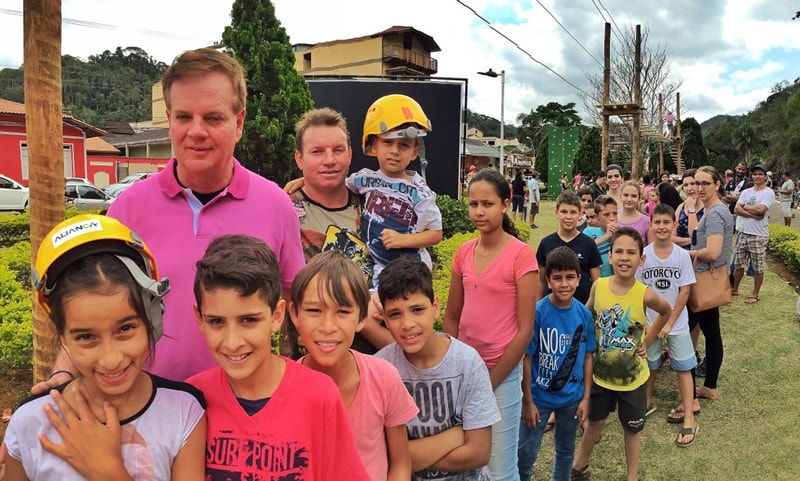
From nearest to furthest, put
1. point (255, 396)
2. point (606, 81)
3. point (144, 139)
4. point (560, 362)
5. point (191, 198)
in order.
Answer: point (255, 396)
point (191, 198)
point (560, 362)
point (606, 81)
point (144, 139)

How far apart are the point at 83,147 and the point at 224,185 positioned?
3240 centimetres

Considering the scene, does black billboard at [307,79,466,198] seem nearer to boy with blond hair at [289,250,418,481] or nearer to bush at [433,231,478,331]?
bush at [433,231,478,331]

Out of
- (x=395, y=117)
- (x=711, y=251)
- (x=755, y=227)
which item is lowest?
(x=711, y=251)

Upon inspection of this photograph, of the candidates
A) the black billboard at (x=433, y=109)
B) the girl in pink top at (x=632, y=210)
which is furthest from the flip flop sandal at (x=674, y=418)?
the black billboard at (x=433, y=109)

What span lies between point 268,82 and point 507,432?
44.2 feet

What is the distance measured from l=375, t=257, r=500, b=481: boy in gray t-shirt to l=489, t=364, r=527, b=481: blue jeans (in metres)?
0.34

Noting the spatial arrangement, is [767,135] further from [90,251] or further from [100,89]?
[100,89]

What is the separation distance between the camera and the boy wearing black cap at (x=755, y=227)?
8.03m

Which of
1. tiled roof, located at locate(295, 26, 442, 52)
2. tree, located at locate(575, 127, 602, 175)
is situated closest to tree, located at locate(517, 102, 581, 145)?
tiled roof, located at locate(295, 26, 442, 52)

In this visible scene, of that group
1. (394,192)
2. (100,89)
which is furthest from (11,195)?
(100,89)

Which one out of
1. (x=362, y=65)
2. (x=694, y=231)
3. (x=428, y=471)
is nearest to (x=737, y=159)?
A: (x=362, y=65)

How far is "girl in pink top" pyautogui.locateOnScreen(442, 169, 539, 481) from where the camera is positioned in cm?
266

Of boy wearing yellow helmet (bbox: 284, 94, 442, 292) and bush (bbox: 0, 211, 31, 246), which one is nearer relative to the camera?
boy wearing yellow helmet (bbox: 284, 94, 442, 292)

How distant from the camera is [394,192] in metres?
2.66
